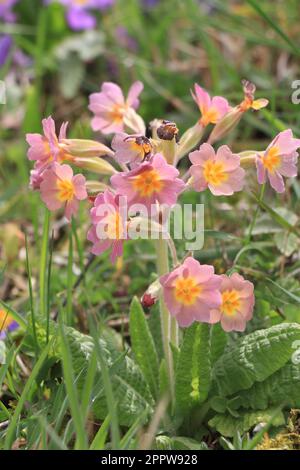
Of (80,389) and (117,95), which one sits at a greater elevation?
(117,95)

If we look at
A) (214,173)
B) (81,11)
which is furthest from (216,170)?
(81,11)

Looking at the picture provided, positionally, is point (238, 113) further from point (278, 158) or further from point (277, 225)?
point (277, 225)

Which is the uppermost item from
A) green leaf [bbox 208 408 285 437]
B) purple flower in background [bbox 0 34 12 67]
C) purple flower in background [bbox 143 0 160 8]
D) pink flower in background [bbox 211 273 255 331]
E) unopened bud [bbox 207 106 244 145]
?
purple flower in background [bbox 143 0 160 8]

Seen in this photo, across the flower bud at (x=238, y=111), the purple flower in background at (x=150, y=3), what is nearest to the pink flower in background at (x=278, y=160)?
the flower bud at (x=238, y=111)

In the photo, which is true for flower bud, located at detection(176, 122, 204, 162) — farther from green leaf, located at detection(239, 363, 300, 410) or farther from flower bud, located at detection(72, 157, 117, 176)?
green leaf, located at detection(239, 363, 300, 410)

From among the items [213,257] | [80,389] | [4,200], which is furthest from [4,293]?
[80,389]

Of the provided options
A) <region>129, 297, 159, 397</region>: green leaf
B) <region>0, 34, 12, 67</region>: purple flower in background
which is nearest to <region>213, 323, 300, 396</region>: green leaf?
<region>129, 297, 159, 397</region>: green leaf

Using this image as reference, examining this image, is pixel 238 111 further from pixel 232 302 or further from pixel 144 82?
pixel 144 82
